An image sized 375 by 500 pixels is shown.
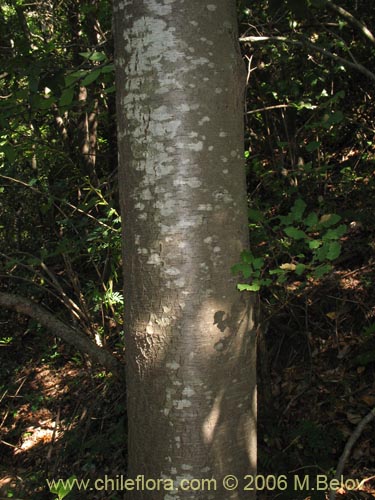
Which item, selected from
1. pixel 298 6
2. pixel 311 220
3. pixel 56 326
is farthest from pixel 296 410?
pixel 298 6

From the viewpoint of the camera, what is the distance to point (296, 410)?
2.86m

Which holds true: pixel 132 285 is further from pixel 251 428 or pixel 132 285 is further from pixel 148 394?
pixel 251 428

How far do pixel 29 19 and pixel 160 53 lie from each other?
14.9 feet

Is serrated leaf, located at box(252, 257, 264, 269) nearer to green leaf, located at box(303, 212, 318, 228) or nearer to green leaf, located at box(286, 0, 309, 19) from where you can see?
green leaf, located at box(303, 212, 318, 228)

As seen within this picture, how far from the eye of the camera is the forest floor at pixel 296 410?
2533mm

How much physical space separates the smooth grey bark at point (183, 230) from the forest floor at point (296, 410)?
115 centimetres

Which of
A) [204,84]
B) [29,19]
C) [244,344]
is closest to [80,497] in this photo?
[244,344]

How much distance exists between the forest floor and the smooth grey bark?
45.1 inches

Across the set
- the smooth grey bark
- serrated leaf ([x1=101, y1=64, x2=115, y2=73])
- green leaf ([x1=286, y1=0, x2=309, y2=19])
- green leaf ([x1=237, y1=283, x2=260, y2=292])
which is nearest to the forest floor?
the smooth grey bark

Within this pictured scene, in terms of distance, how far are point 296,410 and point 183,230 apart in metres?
1.94

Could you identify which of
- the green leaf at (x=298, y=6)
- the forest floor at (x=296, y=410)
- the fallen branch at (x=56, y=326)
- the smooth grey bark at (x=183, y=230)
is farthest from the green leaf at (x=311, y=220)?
the fallen branch at (x=56, y=326)

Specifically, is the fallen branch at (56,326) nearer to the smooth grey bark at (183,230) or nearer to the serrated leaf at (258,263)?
the smooth grey bark at (183,230)

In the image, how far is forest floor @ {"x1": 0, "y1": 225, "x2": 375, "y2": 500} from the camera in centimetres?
253

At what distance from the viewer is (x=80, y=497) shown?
282cm
